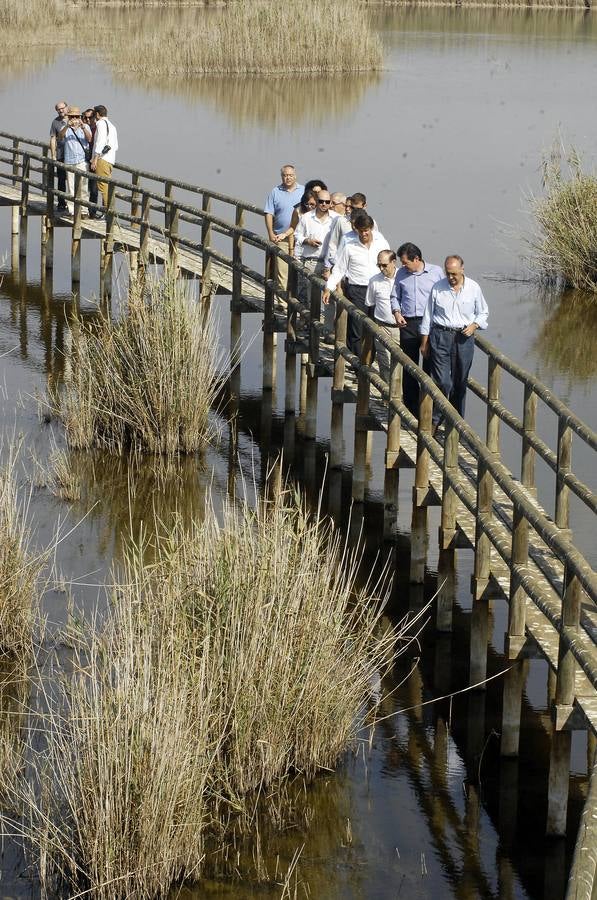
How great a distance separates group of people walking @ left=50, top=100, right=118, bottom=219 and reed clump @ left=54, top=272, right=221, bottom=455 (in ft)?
23.0

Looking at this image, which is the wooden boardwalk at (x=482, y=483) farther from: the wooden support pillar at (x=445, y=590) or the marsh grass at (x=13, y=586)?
the marsh grass at (x=13, y=586)

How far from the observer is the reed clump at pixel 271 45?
41.0 m

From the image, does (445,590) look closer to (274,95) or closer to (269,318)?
(269,318)

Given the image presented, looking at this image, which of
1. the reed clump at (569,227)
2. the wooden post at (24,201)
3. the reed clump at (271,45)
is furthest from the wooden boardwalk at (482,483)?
the reed clump at (271,45)

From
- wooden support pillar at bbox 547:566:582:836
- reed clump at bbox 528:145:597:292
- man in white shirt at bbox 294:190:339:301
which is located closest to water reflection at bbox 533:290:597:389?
reed clump at bbox 528:145:597:292

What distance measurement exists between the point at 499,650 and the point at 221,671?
308 centimetres

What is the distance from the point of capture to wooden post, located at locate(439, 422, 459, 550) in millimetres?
9508

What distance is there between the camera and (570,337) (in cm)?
1925

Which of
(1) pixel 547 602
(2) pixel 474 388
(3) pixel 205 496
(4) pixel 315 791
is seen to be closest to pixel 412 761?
(4) pixel 315 791

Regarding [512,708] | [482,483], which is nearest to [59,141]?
[482,483]

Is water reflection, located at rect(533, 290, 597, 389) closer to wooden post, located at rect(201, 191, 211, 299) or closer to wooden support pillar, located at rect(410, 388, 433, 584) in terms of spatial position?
wooden post, located at rect(201, 191, 211, 299)

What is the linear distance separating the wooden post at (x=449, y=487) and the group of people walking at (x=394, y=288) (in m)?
1.60

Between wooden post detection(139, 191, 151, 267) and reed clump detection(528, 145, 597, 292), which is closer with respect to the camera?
wooden post detection(139, 191, 151, 267)

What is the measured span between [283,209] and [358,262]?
9.26 feet
